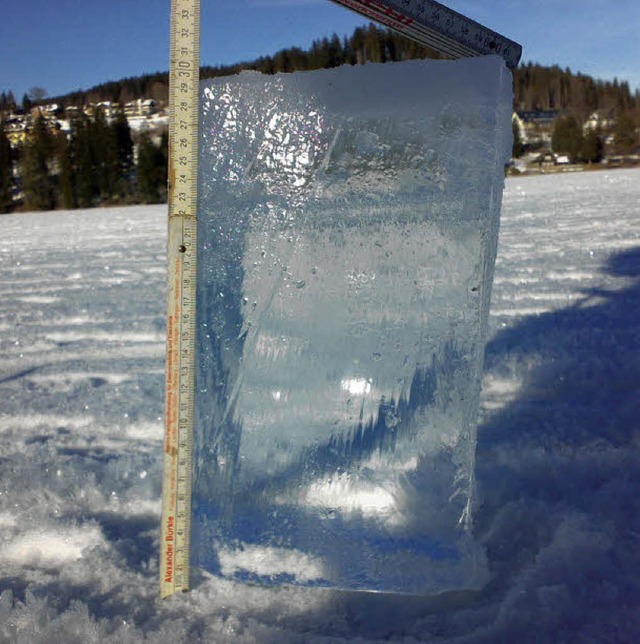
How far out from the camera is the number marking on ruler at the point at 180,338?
128 cm

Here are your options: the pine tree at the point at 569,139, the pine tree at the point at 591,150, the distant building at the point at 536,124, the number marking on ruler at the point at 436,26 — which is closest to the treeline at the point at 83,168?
the pine tree at the point at 569,139

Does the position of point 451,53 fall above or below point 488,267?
above

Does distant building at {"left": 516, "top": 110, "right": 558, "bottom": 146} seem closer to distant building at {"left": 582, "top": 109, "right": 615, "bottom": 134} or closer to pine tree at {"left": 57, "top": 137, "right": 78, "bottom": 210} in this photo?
distant building at {"left": 582, "top": 109, "right": 615, "bottom": 134}

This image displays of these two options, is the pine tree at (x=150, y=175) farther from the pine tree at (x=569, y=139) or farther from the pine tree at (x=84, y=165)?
the pine tree at (x=569, y=139)

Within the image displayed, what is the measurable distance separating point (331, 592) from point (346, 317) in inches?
24.6

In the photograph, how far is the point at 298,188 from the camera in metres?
1.41

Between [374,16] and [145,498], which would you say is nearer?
[374,16]

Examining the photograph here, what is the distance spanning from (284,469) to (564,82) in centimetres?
6787

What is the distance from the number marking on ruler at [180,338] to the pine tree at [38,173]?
34.2 m

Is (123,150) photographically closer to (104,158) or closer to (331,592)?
(104,158)

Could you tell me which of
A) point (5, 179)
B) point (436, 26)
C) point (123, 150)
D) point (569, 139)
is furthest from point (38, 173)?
point (436, 26)

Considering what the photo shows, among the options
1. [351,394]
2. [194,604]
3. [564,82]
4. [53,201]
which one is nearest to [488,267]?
[351,394]

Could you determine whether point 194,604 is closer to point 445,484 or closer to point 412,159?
point 445,484

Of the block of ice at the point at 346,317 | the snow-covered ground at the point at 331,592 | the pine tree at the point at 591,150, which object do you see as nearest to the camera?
the snow-covered ground at the point at 331,592
